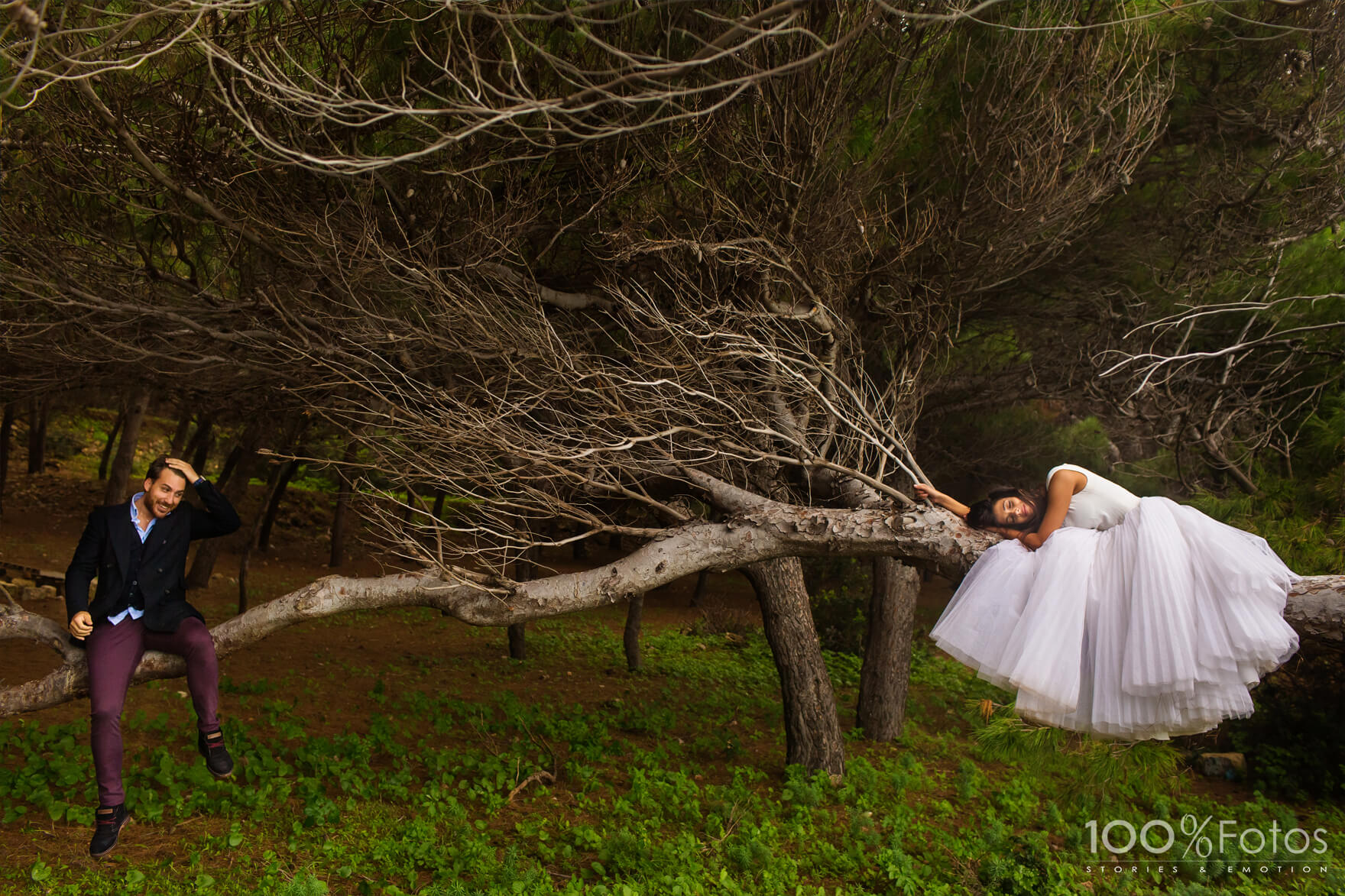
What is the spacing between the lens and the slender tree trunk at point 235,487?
33.7ft

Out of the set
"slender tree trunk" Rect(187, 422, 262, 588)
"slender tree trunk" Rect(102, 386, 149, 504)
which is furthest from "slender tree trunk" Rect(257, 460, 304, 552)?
"slender tree trunk" Rect(102, 386, 149, 504)

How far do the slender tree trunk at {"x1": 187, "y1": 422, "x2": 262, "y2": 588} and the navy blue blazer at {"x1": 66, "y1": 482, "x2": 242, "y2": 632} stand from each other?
5.71 m

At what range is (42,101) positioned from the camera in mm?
5246

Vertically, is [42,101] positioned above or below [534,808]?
above

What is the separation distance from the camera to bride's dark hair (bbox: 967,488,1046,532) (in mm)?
4125

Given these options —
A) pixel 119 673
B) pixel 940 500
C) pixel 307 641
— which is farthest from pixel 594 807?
pixel 307 641

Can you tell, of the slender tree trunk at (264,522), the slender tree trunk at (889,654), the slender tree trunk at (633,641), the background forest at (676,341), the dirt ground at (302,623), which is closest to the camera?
the background forest at (676,341)

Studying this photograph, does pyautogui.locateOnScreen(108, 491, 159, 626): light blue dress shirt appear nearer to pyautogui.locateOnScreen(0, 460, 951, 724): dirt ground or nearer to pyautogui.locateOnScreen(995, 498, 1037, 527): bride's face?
pyautogui.locateOnScreen(0, 460, 951, 724): dirt ground

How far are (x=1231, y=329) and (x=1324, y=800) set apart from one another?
14.3ft

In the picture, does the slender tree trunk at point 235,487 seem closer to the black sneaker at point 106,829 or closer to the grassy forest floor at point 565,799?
the grassy forest floor at point 565,799

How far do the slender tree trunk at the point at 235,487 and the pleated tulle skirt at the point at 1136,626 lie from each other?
846 centimetres

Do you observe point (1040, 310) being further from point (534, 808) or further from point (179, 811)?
point (179, 811)

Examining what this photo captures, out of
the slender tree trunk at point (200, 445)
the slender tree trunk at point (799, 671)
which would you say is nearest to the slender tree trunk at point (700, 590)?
the slender tree trunk at point (799, 671)

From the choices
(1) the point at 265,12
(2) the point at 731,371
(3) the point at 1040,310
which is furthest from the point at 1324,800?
(1) the point at 265,12
